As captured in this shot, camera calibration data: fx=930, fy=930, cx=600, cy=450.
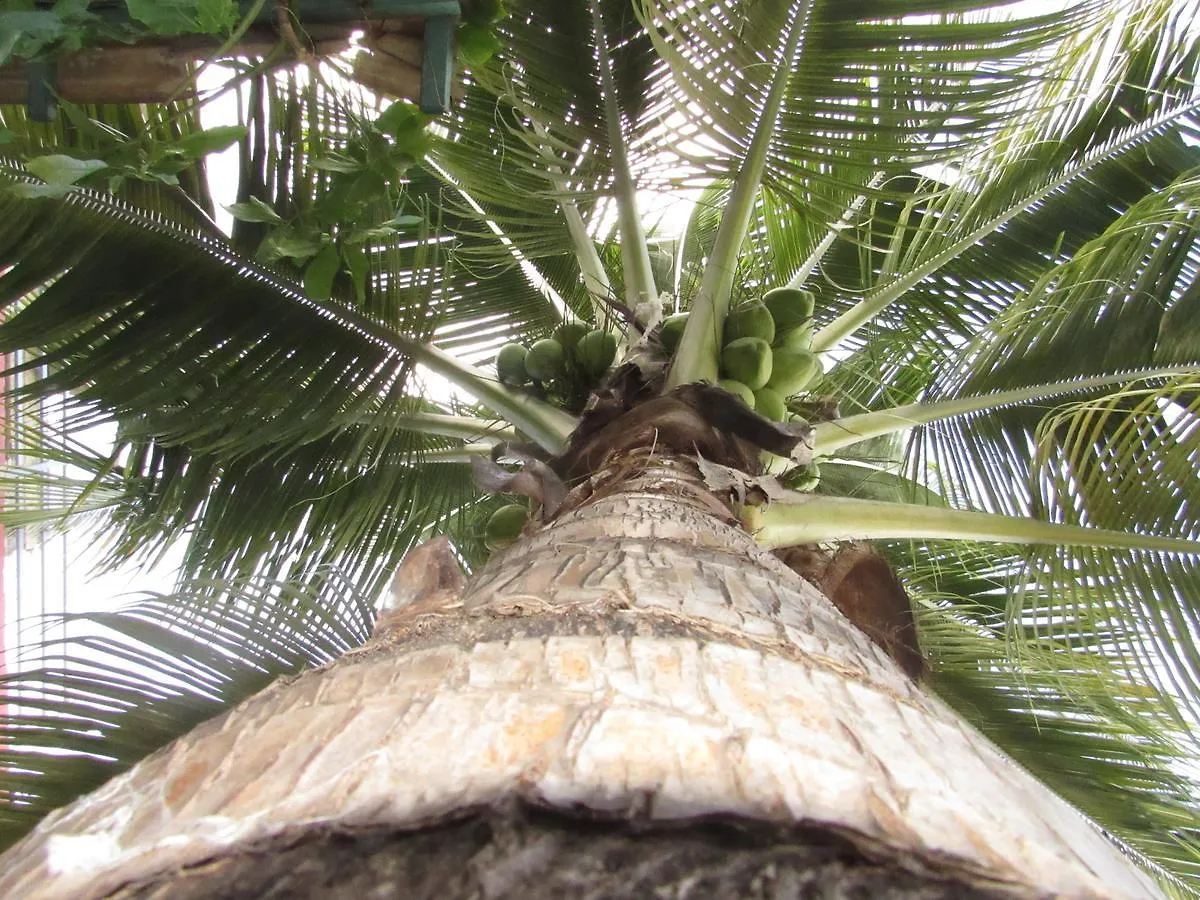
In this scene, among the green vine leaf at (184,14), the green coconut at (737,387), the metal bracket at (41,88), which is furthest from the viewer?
the green coconut at (737,387)

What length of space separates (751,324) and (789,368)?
0.16 m

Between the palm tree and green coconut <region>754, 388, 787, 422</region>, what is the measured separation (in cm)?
11

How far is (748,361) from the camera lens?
2049 mm

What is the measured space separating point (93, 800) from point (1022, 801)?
502 millimetres

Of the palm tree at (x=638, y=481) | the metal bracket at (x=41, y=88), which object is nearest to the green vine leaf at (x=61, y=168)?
the palm tree at (x=638, y=481)

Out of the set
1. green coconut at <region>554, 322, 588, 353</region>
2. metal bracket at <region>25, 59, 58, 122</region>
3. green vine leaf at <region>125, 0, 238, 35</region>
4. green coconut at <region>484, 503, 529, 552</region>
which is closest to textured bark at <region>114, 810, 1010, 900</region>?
green vine leaf at <region>125, 0, 238, 35</region>

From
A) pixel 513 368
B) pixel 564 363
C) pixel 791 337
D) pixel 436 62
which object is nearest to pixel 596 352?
pixel 564 363

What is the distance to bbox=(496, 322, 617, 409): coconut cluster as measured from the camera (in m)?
2.22

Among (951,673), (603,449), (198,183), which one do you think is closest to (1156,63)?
(951,673)

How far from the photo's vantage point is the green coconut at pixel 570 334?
2299 millimetres

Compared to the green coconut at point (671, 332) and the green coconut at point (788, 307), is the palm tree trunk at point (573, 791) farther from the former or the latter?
the green coconut at point (788, 307)

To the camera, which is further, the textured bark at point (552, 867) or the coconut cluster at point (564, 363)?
the coconut cluster at point (564, 363)

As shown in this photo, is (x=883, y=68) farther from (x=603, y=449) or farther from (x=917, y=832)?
(x=917, y=832)

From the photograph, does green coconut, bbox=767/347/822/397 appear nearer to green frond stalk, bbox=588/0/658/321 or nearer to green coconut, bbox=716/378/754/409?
green coconut, bbox=716/378/754/409
